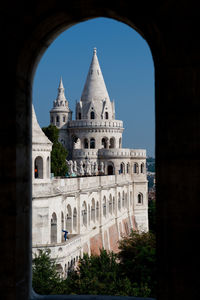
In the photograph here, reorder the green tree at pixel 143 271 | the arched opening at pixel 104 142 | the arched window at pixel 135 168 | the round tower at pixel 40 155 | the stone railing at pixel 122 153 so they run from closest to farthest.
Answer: the green tree at pixel 143 271 < the round tower at pixel 40 155 < the stone railing at pixel 122 153 < the arched window at pixel 135 168 < the arched opening at pixel 104 142

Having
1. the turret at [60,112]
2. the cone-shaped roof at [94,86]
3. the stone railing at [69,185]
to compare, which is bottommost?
the stone railing at [69,185]

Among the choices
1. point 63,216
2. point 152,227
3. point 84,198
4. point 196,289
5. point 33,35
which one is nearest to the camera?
point 196,289

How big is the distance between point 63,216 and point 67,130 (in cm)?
3491

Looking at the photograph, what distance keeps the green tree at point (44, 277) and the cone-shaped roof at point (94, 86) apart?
42313 millimetres

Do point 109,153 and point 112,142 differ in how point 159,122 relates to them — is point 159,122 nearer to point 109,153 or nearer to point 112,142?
point 109,153

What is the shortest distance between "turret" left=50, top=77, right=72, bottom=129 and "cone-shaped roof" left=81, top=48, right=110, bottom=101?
12.7 feet

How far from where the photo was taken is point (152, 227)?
58.3m

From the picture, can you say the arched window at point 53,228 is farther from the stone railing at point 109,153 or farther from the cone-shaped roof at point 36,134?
the stone railing at point 109,153

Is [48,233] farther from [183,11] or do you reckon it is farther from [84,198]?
[183,11]

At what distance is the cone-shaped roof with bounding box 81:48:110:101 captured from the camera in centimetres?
6309

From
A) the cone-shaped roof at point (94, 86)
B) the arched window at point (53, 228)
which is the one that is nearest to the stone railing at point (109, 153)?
the cone-shaped roof at point (94, 86)

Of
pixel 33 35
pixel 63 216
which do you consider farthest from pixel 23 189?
pixel 63 216

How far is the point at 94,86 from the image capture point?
2484 inches

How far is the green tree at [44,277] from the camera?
62.7ft
